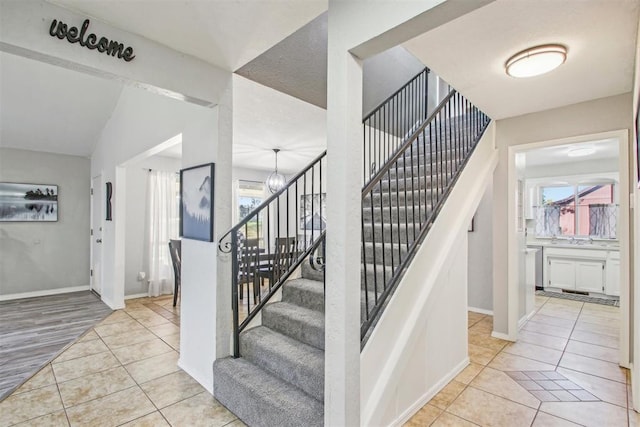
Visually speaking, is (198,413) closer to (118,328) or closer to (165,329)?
(165,329)

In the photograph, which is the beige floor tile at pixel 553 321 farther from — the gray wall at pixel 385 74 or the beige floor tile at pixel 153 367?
the beige floor tile at pixel 153 367

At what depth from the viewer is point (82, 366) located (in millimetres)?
2865

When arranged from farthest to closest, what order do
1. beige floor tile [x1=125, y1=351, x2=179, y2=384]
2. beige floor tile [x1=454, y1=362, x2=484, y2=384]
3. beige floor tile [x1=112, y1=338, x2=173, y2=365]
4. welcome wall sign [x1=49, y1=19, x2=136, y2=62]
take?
beige floor tile [x1=112, y1=338, x2=173, y2=365], beige floor tile [x1=125, y1=351, x2=179, y2=384], beige floor tile [x1=454, y1=362, x2=484, y2=384], welcome wall sign [x1=49, y1=19, x2=136, y2=62]

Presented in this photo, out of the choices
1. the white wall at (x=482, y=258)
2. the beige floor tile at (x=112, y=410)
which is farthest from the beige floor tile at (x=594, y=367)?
the beige floor tile at (x=112, y=410)

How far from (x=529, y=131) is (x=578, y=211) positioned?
4012 millimetres

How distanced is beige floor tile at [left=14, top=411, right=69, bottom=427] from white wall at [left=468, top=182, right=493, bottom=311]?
15.4 ft

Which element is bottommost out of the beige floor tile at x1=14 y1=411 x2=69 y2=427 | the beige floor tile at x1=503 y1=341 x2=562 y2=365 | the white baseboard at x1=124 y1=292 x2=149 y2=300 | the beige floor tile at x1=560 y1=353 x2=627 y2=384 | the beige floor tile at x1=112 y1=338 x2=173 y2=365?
the white baseboard at x1=124 y1=292 x2=149 y2=300

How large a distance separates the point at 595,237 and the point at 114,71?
25.2ft

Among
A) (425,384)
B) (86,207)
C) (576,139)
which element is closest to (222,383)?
(425,384)

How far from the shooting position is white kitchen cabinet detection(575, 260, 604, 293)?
17.0 ft

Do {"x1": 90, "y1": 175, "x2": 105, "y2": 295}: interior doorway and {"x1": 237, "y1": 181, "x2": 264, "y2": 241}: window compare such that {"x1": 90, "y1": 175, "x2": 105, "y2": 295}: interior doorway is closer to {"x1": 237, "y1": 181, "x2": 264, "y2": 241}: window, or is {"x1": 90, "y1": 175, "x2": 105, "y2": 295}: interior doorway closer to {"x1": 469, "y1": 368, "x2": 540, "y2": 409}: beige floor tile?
{"x1": 237, "y1": 181, "x2": 264, "y2": 241}: window

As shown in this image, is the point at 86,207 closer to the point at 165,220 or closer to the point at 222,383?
the point at 165,220

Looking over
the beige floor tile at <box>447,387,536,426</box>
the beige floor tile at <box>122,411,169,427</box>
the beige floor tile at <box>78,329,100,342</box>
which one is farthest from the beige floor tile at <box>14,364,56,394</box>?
the beige floor tile at <box>447,387,536,426</box>

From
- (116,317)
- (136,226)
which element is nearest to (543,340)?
(116,317)
